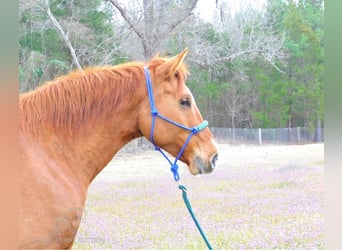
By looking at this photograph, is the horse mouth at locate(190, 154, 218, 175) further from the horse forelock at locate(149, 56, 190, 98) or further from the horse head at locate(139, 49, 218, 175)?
the horse forelock at locate(149, 56, 190, 98)

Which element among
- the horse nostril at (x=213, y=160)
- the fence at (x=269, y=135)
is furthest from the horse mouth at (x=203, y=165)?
the fence at (x=269, y=135)

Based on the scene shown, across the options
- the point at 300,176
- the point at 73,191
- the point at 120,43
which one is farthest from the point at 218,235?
the point at 120,43

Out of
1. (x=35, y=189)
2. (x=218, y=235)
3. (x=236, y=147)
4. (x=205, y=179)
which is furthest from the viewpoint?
(x=236, y=147)

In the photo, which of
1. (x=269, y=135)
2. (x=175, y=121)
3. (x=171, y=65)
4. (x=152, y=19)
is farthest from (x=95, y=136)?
(x=269, y=135)

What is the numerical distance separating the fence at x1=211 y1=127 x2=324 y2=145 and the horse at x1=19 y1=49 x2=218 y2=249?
3913mm

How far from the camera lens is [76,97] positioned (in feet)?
5.86

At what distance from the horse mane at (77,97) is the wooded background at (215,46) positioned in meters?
2.37

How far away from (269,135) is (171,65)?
215 inches

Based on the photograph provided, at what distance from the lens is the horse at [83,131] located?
1.53 metres

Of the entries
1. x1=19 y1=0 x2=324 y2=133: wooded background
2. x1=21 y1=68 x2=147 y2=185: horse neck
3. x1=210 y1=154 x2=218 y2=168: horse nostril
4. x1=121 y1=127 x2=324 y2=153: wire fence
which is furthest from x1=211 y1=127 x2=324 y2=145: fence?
x1=21 y1=68 x2=147 y2=185: horse neck
